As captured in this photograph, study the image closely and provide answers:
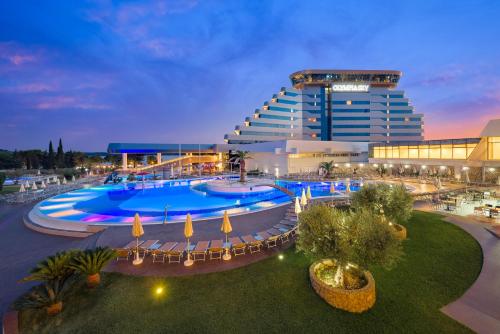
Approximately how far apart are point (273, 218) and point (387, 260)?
25.0ft

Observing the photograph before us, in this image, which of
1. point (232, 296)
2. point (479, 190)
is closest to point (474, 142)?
point (479, 190)

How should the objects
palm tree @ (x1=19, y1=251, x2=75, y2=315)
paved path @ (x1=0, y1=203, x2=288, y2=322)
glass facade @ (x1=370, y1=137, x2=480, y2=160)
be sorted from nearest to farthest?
1. palm tree @ (x1=19, y1=251, x2=75, y2=315)
2. paved path @ (x1=0, y1=203, x2=288, y2=322)
3. glass facade @ (x1=370, y1=137, x2=480, y2=160)

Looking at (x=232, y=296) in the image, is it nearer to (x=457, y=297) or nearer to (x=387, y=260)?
(x=387, y=260)

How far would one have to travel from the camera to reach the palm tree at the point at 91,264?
618 cm

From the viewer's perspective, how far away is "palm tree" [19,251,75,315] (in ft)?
17.4

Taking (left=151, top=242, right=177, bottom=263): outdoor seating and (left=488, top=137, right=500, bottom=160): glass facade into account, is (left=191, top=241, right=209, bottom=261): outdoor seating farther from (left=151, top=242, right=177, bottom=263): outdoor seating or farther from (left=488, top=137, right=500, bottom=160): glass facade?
(left=488, top=137, right=500, bottom=160): glass facade

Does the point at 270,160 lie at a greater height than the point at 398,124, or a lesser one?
lesser

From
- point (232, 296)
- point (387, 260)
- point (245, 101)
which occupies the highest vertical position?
point (245, 101)

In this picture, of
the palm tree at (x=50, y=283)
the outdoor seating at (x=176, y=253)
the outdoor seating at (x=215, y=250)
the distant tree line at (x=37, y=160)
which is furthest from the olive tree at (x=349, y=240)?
the distant tree line at (x=37, y=160)

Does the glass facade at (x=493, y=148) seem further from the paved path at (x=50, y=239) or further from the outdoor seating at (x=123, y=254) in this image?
the outdoor seating at (x=123, y=254)

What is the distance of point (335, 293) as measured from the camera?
5.52 meters

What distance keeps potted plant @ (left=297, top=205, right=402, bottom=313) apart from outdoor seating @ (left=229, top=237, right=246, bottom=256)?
2873mm

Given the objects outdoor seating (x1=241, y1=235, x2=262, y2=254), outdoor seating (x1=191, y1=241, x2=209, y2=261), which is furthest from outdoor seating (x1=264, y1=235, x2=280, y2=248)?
outdoor seating (x1=191, y1=241, x2=209, y2=261)

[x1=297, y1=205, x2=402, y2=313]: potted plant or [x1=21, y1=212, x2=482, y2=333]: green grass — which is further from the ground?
[x1=297, y1=205, x2=402, y2=313]: potted plant
